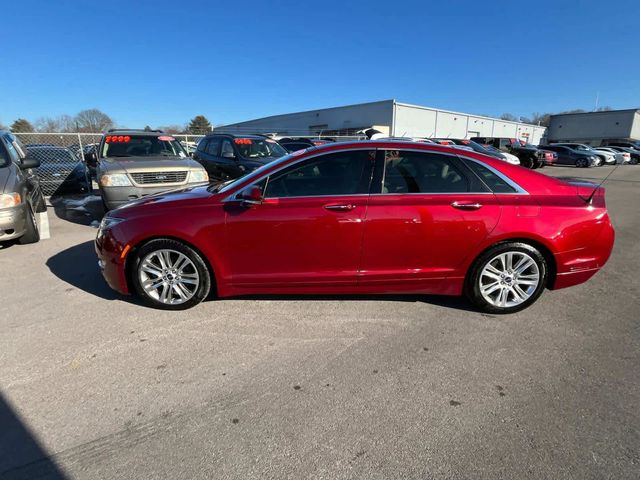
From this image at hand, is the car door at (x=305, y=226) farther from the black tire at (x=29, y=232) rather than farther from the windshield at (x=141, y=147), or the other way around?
the windshield at (x=141, y=147)

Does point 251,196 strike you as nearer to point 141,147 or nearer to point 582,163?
point 141,147

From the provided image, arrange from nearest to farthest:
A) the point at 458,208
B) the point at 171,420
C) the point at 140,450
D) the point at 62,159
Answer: the point at 140,450
the point at 171,420
the point at 458,208
the point at 62,159

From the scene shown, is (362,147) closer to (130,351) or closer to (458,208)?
(458,208)

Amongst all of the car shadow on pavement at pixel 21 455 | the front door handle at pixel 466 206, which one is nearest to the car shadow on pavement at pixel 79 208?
the car shadow on pavement at pixel 21 455

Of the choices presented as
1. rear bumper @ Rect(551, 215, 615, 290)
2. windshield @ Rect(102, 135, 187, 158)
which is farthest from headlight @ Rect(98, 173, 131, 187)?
rear bumper @ Rect(551, 215, 615, 290)

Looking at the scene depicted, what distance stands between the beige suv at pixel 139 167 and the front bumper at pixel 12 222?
4.79ft

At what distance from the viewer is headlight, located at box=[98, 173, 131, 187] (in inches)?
261

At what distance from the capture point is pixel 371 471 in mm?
1948

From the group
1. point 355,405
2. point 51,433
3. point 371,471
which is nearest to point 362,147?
point 355,405

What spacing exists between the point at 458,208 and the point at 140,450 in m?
3.02

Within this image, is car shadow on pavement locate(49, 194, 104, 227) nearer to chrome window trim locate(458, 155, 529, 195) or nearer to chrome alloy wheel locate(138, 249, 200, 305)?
chrome alloy wheel locate(138, 249, 200, 305)

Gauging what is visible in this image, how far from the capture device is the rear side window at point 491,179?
3480mm

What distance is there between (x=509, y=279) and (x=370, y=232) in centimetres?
146

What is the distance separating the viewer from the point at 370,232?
339 centimetres
